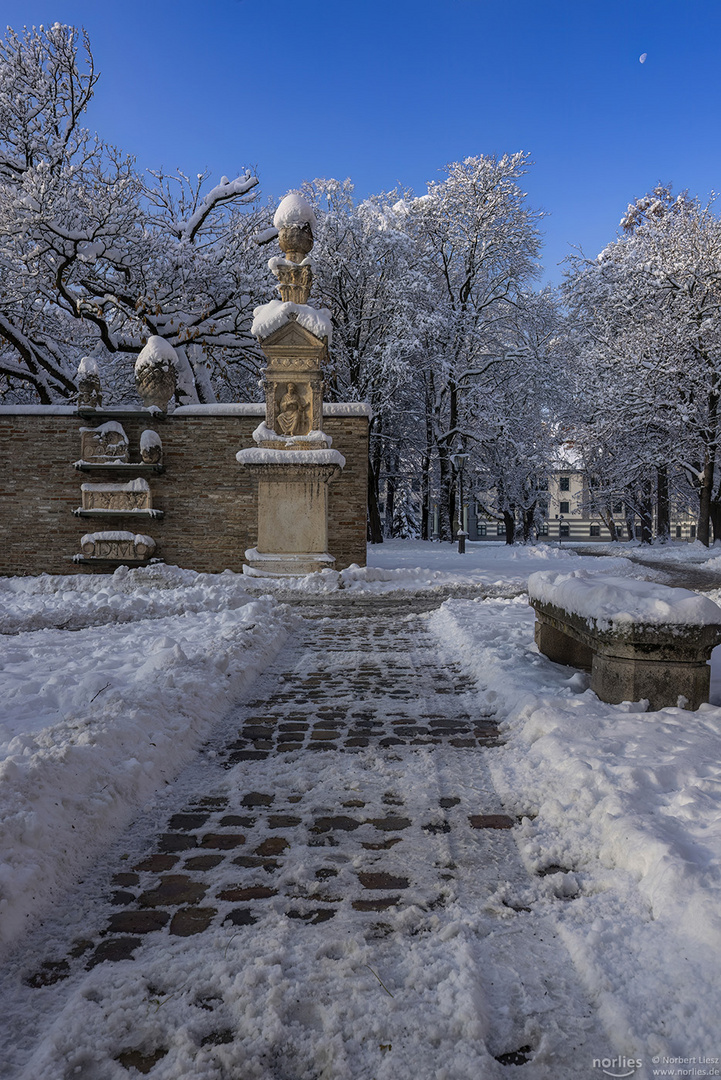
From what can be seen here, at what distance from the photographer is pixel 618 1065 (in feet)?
5.49

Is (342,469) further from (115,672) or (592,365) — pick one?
(592,365)

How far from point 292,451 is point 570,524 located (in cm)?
5532

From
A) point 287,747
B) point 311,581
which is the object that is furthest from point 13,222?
point 287,747

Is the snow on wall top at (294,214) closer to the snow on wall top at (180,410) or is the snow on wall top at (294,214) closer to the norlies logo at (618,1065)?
the snow on wall top at (180,410)

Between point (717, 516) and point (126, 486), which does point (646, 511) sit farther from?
point (126, 486)

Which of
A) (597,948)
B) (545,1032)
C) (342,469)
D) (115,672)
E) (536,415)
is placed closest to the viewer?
(545,1032)

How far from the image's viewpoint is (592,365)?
90.9 feet

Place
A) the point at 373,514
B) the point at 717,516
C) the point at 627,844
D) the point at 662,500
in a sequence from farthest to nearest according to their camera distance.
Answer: the point at 662,500 < the point at 373,514 < the point at 717,516 < the point at 627,844

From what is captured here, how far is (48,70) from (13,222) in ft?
21.6

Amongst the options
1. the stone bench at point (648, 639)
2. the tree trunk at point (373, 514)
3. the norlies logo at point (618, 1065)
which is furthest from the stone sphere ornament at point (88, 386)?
the tree trunk at point (373, 514)

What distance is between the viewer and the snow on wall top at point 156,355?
1370 cm

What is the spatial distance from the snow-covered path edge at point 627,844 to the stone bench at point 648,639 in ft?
0.48

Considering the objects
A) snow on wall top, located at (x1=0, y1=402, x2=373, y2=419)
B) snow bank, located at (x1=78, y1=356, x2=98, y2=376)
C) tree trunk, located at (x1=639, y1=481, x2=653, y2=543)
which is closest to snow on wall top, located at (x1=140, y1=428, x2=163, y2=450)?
snow on wall top, located at (x1=0, y1=402, x2=373, y2=419)

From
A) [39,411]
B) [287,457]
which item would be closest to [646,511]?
[287,457]
